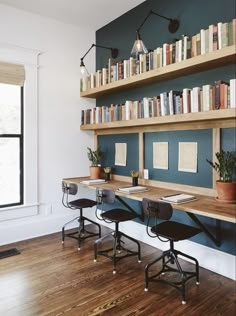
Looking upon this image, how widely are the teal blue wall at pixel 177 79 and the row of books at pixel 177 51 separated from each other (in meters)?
0.24

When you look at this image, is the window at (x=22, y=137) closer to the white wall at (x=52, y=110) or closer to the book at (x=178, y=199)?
the white wall at (x=52, y=110)

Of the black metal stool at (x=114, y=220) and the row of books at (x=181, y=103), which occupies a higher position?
the row of books at (x=181, y=103)

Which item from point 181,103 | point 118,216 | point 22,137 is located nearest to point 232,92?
point 181,103

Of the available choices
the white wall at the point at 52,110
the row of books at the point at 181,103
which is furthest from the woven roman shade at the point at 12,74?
the row of books at the point at 181,103

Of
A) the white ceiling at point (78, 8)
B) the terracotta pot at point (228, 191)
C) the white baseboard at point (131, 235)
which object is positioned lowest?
the white baseboard at point (131, 235)

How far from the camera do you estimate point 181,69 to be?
254cm

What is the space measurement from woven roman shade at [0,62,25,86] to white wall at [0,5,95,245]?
27 cm

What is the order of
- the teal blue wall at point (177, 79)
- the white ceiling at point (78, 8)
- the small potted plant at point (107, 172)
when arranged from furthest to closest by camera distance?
the small potted plant at point (107, 172), the white ceiling at point (78, 8), the teal blue wall at point (177, 79)

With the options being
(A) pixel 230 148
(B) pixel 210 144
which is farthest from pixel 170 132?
(A) pixel 230 148

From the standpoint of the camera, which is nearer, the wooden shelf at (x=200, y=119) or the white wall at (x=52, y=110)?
the wooden shelf at (x=200, y=119)

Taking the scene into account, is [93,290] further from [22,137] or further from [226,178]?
[22,137]

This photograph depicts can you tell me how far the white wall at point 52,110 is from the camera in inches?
137

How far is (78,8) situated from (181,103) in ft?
6.60

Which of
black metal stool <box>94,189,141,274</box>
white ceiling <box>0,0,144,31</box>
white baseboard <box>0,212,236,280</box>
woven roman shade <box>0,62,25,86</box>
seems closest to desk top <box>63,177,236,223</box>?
black metal stool <box>94,189,141,274</box>
